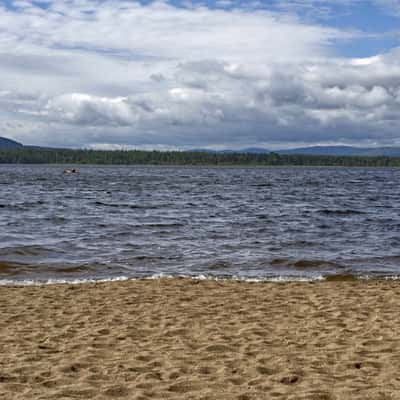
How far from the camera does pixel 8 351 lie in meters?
8.72

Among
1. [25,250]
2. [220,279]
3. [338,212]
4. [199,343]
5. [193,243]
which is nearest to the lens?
[199,343]

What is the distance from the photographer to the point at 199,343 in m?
9.27

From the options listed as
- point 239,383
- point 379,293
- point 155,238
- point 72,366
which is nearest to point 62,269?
point 155,238

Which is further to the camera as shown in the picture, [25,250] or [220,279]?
[25,250]

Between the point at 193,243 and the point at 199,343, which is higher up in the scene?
the point at 199,343

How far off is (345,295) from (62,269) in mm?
8230

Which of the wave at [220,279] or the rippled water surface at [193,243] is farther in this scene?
the rippled water surface at [193,243]

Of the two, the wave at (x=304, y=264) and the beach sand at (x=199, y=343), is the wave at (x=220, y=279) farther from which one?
the wave at (x=304, y=264)

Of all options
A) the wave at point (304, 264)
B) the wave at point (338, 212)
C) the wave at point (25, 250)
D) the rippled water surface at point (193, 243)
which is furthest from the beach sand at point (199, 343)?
the wave at point (338, 212)

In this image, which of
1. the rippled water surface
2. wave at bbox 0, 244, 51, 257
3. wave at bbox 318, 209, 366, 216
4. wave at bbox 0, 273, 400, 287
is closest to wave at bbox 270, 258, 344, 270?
the rippled water surface

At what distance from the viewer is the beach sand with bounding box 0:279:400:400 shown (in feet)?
23.7

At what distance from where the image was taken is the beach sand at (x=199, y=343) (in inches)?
284

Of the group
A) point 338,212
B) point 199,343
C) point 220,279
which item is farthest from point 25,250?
point 338,212

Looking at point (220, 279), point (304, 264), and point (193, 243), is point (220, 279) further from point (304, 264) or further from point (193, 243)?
point (193, 243)
